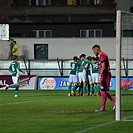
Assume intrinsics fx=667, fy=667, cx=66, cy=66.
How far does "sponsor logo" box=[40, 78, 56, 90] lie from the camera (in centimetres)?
3785

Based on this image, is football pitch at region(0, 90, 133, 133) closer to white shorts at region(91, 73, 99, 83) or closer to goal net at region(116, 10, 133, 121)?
goal net at region(116, 10, 133, 121)

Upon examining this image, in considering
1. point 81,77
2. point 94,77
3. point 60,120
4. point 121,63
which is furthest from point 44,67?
point 60,120

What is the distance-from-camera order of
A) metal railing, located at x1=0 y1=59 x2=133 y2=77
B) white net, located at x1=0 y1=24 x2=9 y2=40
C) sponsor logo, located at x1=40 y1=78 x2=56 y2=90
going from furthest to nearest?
metal railing, located at x1=0 y1=59 x2=133 y2=77 → sponsor logo, located at x1=40 y1=78 x2=56 y2=90 → white net, located at x1=0 y1=24 x2=9 y2=40

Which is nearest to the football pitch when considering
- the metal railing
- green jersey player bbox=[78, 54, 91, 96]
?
green jersey player bbox=[78, 54, 91, 96]

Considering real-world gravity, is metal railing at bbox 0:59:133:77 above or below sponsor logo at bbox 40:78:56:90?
above

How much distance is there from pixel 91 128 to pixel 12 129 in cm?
182

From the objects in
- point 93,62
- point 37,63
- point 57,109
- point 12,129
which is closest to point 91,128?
point 12,129

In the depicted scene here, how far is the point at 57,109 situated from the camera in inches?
833

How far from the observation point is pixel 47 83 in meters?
38.0

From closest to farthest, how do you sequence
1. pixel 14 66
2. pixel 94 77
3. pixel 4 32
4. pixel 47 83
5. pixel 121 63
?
pixel 4 32, pixel 121 63, pixel 14 66, pixel 94 77, pixel 47 83

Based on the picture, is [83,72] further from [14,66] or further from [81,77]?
[14,66]

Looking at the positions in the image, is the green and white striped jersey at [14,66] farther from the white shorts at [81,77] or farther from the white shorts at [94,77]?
the white shorts at [94,77]

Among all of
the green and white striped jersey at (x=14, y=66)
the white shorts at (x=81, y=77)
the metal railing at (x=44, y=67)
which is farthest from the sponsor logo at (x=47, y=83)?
the green and white striped jersey at (x=14, y=66)

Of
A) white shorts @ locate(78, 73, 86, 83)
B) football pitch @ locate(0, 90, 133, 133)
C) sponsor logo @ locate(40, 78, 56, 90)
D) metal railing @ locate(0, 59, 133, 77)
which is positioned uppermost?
metal railing @ locate(0, 59, 133, 77)
